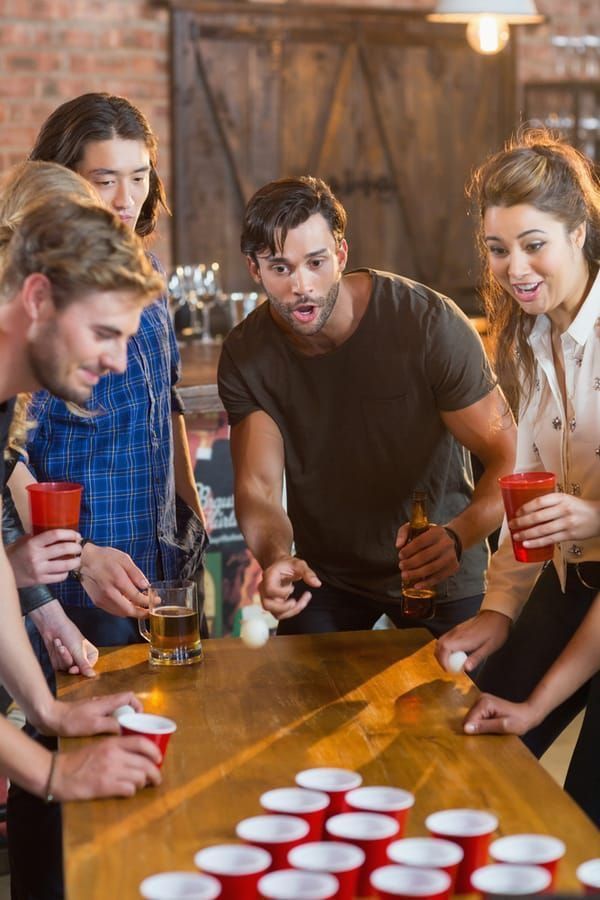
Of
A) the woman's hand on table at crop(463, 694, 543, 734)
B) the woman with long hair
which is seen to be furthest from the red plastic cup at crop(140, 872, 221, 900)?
the woman with long hair

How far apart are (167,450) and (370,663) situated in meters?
0.84

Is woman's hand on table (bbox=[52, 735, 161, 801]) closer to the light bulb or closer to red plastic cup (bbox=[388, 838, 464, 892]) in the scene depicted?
red plastic cup (bbox=[388, 838, 464, 892])

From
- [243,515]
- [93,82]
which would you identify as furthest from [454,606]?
[93,82]

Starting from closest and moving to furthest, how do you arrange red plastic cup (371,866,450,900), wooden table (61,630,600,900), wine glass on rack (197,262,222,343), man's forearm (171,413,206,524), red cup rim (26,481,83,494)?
red plastic cup (371,866,450,900) < wooden table (61,630,600,900) < red cup rim (26,481,83,494) < man's forearm (171,413,206,524) < wine glass on rack (197,262,222,343)

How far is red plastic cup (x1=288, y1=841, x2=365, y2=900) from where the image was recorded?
5.25 feet

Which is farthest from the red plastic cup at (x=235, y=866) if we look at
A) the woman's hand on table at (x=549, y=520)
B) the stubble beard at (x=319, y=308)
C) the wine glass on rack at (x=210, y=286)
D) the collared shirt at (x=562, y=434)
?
the wine glass on rack at (x=210, y=286)

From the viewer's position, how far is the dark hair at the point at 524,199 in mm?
2594

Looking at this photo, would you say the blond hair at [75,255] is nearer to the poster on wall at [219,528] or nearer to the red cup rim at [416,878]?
the red cup rim at [416,878]

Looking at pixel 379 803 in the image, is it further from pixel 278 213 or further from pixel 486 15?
pixel 486 15

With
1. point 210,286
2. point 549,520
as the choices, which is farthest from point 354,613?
point 210,286

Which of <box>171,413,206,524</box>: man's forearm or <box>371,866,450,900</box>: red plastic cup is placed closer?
<box>371,866,450,900</box>: red plastic cup

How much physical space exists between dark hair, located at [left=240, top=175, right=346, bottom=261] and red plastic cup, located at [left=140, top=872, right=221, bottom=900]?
165 centimetres

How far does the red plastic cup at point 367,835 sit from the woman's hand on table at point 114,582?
3.15 ft

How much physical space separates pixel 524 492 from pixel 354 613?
93cm
